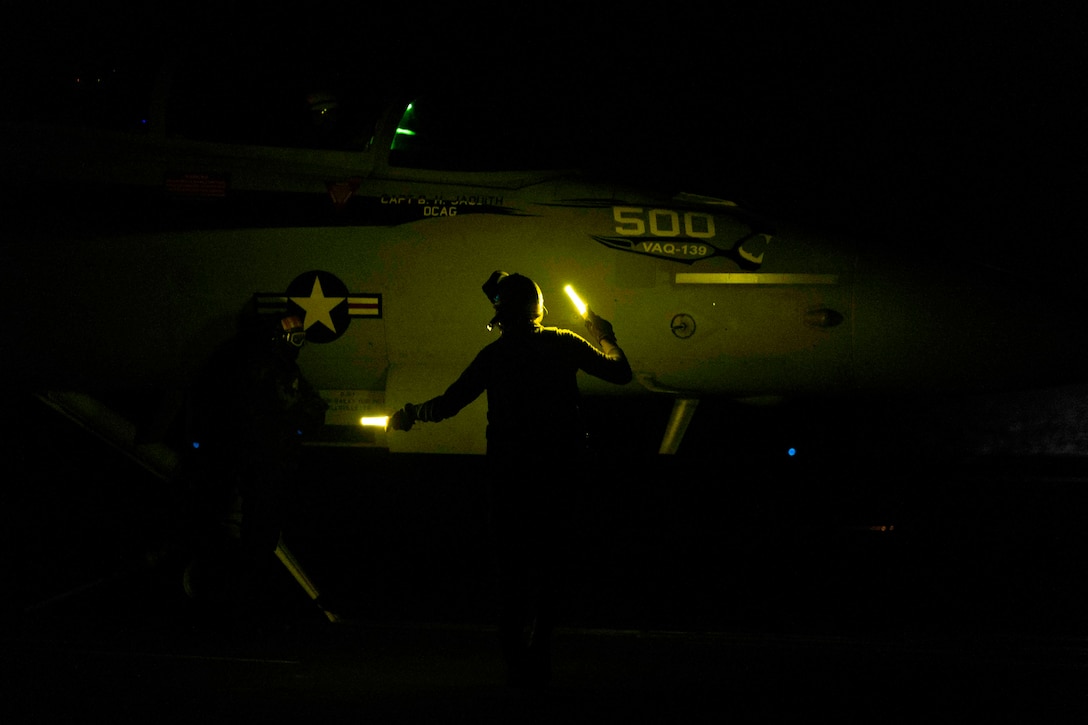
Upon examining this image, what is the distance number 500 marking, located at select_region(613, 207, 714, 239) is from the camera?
514 centimetres

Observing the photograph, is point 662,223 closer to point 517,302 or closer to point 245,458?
point 517,302

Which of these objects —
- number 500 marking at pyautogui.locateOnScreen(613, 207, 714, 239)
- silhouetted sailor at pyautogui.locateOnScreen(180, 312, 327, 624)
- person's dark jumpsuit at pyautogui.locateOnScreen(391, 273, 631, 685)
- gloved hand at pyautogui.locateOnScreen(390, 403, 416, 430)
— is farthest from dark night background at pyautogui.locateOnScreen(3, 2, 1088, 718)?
gloved hand at pyautogui.locateOnScreen(390, 403, 416, 430)

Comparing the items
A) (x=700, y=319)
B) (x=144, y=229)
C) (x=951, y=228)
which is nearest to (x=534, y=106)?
(x=700, y=319)

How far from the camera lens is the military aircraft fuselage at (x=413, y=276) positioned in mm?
5043

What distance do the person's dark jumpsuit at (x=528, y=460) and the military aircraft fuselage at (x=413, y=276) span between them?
1.48 m

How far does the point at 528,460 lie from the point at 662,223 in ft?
7.04

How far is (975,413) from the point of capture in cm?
938

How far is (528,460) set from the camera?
359 cm

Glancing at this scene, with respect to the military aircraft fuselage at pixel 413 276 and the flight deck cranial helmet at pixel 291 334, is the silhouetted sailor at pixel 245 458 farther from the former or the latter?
the military aircraft fuselage at pixel 413 276

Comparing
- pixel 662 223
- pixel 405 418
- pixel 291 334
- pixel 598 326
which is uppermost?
pixel 662 223

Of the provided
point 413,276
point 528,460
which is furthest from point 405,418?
point 413,276

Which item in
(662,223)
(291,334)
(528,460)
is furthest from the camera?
(662,223)

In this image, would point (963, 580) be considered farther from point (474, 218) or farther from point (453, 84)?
point (453, 84)

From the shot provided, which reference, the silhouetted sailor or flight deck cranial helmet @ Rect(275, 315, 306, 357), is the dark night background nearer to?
the silhouetted sailor
